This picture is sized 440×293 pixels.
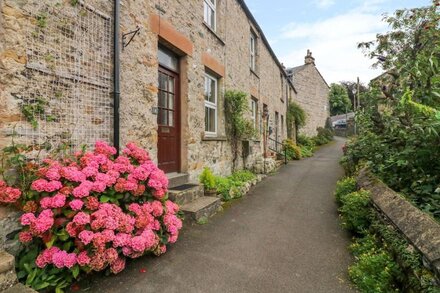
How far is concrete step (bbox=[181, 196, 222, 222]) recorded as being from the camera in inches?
169

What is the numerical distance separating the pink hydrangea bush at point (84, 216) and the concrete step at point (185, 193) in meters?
1.28

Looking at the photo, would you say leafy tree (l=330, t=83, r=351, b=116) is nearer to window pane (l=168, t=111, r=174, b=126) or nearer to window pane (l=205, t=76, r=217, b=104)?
window pane (l=205, t=76, r=217, b=104)

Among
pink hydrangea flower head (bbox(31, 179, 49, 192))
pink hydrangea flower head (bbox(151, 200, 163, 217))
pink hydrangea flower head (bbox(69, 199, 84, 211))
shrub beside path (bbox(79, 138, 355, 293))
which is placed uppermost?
pink hydrangea flower head (bbox(31, 179, 49, 192))

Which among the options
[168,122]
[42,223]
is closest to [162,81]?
[168,122]

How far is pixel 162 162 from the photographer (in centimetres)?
523

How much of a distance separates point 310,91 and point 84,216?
964 inches

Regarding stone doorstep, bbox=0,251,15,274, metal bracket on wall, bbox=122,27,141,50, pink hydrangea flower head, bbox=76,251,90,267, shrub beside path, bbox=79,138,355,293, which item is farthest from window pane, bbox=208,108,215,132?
stone doorstep, bbox=0,251,15,274

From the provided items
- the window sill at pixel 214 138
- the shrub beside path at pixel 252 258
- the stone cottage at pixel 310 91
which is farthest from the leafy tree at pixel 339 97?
the shrub beside path at pixel 252 258

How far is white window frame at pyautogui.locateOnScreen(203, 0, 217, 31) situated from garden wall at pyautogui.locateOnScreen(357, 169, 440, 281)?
5727mm

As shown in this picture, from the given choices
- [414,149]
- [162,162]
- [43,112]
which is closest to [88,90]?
[43,112]

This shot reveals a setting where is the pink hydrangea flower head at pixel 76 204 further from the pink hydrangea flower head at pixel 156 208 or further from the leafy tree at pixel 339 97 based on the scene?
the leafy tree at pixel 339 97

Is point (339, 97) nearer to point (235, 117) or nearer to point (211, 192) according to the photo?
point (235, 117)

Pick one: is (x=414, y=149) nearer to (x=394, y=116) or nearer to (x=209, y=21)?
(x=394, y=116)

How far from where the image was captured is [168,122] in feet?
17.9
